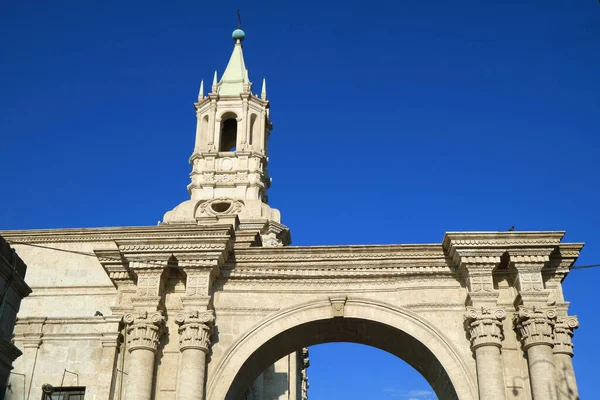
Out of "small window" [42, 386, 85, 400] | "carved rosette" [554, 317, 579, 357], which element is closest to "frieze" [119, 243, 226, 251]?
"small window" [42, 386, 85, 400]

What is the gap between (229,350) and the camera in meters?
17.7

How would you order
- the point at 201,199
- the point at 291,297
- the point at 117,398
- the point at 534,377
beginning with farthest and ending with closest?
the point at 201,199
the point at 291,297
the point at 117,398
the point at 534,377

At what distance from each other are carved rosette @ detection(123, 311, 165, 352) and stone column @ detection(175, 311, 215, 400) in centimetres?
49

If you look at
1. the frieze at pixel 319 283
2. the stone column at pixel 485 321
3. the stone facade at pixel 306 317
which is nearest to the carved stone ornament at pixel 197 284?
the stone facade at pixel 306 317

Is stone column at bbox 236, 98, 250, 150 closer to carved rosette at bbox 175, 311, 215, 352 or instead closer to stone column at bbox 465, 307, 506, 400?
carved rosette at bbox 175, 311, 215, 352

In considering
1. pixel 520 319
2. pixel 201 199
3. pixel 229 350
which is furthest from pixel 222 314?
pixel 201 199

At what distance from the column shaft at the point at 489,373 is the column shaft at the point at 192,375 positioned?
6.21 m

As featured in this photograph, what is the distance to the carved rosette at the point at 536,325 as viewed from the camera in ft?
54.1

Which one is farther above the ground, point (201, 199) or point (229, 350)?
point (201, 199)

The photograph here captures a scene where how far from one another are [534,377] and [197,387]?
293 inches

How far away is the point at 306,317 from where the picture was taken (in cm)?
1825

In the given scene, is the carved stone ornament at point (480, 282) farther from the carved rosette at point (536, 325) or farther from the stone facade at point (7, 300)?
the stone facade at point (7, 300)

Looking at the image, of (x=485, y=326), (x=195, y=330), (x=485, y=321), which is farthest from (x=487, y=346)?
(x=195, y=330)

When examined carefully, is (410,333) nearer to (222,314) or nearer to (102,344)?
(222,314)
